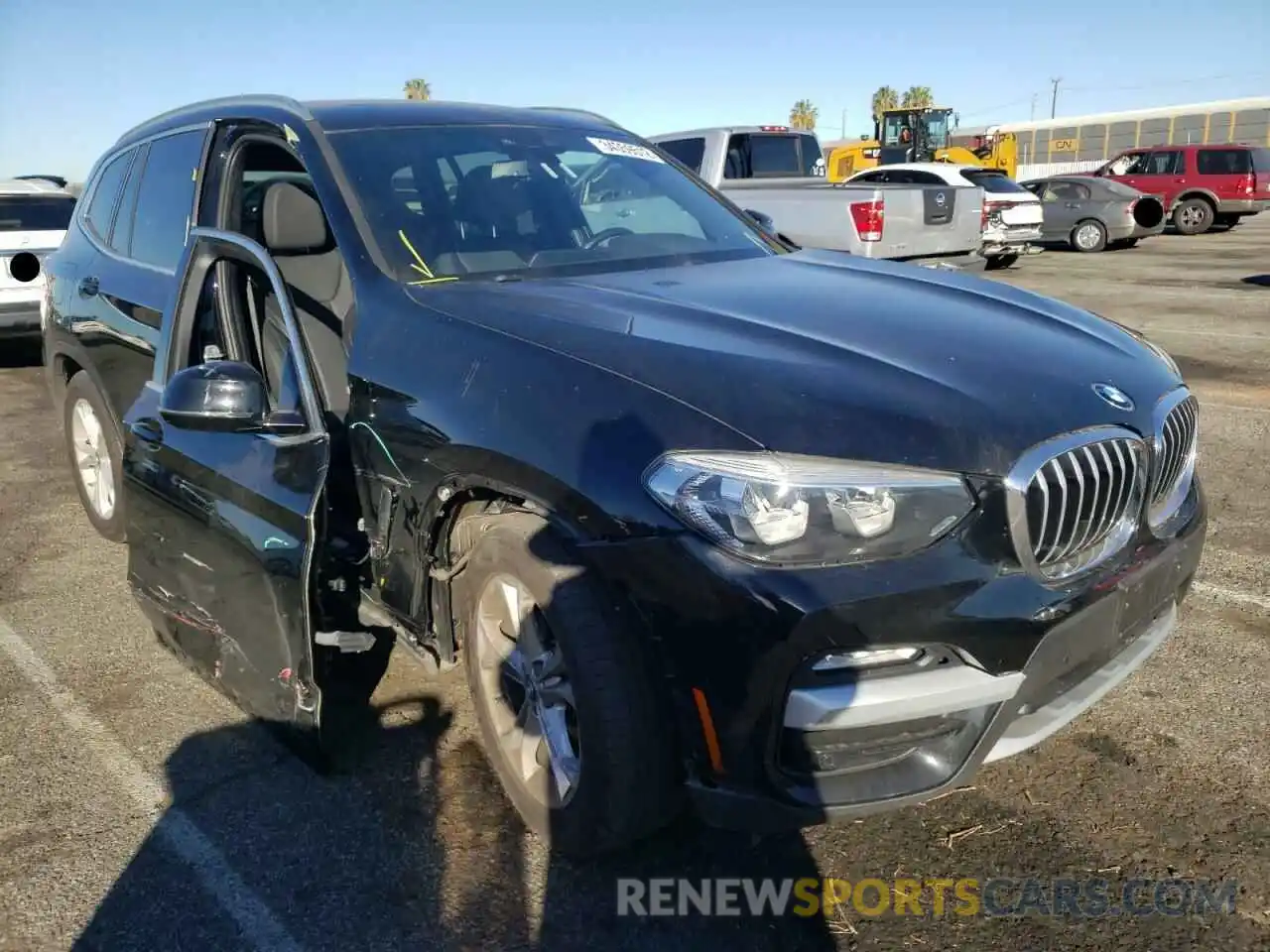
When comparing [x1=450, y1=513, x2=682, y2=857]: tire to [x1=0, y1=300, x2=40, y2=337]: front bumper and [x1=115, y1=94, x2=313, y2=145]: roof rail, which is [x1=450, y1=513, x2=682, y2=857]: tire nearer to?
[x1=115, y1=94, x2=313, y2=145]: roof rail

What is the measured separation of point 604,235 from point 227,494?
1.50 metres

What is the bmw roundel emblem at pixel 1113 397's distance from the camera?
8.43 feet

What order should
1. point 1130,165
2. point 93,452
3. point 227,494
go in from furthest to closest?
1. point 1130,165
2. point 93,452
3. point 227,494

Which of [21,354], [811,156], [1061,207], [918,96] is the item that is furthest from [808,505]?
[918,96]

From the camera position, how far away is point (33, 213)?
9336mm

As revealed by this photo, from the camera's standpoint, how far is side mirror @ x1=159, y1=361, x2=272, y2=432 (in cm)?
277

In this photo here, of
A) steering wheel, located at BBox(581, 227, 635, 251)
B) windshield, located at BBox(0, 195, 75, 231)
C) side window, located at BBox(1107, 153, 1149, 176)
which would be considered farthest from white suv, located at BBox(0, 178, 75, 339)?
side window, located at BBox(1107, 153, 1149, 176)

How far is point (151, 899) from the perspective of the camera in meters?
2.61

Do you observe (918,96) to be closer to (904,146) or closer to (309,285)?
(904,146)

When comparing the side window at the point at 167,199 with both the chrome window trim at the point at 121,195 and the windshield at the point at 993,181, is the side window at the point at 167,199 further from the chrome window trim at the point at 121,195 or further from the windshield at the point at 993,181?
the windshield at the point at 993,181

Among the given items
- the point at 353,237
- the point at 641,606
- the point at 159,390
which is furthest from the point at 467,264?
the point at 641,606

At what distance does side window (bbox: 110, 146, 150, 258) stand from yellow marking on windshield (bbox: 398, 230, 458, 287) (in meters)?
1.96

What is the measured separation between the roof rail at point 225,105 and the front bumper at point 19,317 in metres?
4.82

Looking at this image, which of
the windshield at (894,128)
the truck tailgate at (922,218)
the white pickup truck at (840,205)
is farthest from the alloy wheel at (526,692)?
the windshield at (894,128)
